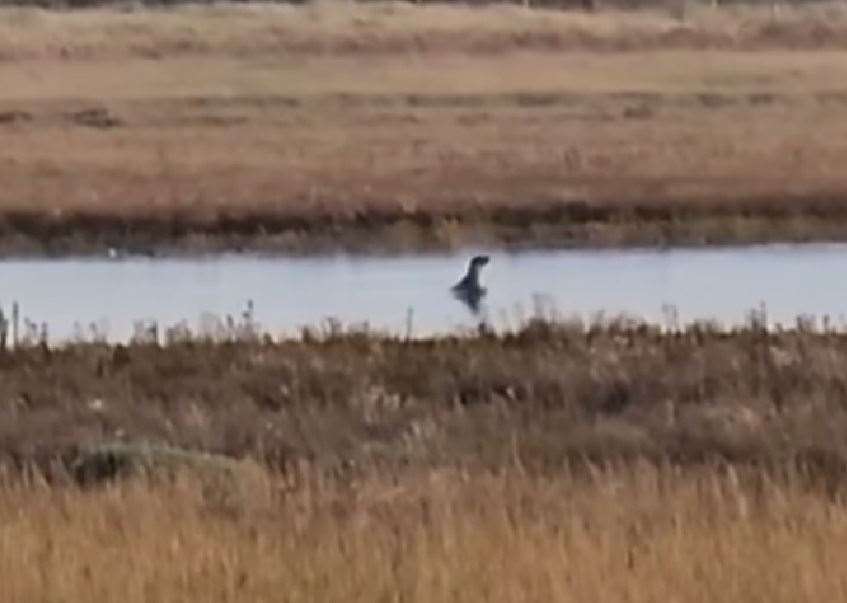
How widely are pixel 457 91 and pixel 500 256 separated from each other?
16.4 metres

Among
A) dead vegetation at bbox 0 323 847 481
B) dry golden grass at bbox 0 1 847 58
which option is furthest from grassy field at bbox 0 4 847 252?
dead vegetation at bbox 0 323 847 481

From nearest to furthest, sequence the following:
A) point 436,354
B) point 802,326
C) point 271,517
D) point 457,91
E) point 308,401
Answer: point 271,517, point 308,401, point 436,354, point 802,326, point 457,91

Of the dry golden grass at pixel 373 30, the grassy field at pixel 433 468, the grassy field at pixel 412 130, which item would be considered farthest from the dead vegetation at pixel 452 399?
the dry golden grass at pixel 373 30

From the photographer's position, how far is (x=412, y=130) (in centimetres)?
3547

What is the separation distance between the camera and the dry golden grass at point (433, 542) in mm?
7859

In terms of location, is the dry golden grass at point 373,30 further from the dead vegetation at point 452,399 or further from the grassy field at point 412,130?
the dead vegetation at point 452,399

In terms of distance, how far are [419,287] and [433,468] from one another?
Answer: 1089 cm

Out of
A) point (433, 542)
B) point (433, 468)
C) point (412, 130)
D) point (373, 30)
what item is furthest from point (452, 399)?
point (373, 30)

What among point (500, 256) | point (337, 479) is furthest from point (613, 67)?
point (337, 479)

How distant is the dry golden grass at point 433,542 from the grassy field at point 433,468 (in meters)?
0.01

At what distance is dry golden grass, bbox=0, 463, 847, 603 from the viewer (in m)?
7.86

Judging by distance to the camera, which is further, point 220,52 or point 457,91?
point 220,52

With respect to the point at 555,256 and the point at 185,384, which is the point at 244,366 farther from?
the point at 555,256

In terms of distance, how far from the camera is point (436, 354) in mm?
15172
